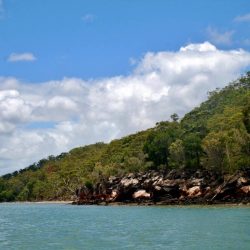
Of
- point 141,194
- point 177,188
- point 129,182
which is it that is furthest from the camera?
point 129,182

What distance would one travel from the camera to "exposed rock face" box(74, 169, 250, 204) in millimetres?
109375

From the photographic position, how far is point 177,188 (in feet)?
403

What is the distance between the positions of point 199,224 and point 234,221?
4.90 m

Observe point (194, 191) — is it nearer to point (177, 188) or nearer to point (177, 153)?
point (177, 188)

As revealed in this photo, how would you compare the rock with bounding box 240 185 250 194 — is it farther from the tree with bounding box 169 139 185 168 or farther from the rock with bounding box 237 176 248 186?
the tree with bounding box 169 139 185 168

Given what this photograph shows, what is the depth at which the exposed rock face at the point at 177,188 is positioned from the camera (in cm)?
10938

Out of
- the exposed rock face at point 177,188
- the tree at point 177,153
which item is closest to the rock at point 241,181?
the exposed rock face at point 177,188

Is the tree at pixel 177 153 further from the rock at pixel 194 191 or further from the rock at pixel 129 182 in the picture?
the rock at pixel 194 191

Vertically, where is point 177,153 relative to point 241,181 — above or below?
above

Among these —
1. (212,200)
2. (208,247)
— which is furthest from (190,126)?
(208,247)

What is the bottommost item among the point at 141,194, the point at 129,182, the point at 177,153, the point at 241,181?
the point at 141,194

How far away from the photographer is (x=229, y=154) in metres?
121

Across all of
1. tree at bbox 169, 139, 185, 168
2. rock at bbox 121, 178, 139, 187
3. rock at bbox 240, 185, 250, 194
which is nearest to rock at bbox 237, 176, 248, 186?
rock at bbox 240, 185, 250, 194

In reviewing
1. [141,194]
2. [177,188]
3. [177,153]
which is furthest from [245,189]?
[177,153]
